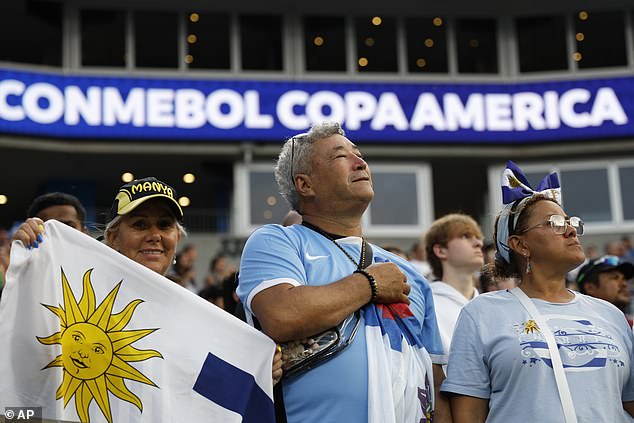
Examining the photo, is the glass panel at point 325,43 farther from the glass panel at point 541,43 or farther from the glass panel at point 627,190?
the glass panel at point 627,190

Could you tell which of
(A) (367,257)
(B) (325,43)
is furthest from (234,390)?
(B) (325,43)

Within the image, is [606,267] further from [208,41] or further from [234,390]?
[208,41]

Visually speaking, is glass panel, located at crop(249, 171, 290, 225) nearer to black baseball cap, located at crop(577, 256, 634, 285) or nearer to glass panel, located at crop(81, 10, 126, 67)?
glass panel, located at crop(81, 10, 126, 67)

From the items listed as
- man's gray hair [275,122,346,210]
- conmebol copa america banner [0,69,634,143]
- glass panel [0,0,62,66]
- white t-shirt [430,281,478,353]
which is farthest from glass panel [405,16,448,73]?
Result: man's gray hair [275,122,346,210]

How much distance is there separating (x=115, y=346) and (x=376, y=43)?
1639cm

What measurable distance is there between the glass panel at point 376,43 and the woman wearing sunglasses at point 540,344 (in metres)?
15.2

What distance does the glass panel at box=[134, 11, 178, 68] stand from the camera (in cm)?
1877

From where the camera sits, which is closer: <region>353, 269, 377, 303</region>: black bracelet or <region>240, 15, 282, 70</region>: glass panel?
<region>353, 269, 377, 303</region>: black bracelet

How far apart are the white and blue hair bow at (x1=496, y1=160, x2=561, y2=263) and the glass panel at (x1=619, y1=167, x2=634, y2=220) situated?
601 inches

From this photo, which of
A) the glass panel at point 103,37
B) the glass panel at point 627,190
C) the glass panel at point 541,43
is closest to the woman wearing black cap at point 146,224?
the glass panel at point 103,37

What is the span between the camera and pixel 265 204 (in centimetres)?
1806

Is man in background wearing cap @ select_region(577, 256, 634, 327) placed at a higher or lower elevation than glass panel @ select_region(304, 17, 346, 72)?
lower

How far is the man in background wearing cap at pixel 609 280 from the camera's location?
676 cm
